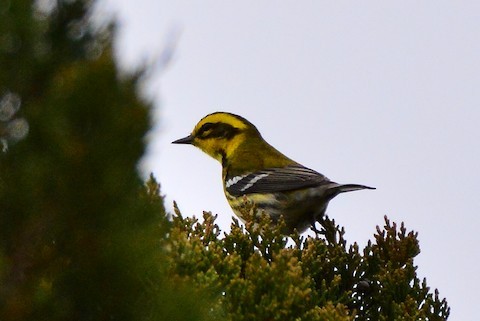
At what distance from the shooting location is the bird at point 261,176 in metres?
6.91

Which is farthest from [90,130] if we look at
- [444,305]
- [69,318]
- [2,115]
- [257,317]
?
[444,305]

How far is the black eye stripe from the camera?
840cm

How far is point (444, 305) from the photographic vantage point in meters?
4.18

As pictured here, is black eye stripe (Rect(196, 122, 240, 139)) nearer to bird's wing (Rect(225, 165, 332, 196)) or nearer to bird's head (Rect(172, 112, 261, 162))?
bird's head (Rect(172, 112, 261, 162))

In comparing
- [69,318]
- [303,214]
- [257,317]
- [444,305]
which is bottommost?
[69,318]

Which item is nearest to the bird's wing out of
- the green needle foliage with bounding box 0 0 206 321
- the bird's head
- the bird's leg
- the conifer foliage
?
the bird's head

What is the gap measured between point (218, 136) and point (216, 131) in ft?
0.17

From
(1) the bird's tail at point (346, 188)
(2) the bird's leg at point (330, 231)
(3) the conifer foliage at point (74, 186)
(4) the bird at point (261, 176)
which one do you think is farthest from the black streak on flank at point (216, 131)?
(3) the conifer foliage at point (74, 186)

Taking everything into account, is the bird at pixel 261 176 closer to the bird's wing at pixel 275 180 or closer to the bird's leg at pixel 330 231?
the bird's wing at pixel 275 180

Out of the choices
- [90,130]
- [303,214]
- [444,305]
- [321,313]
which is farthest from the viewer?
[303,214]

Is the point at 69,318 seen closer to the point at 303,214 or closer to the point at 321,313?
the point at 321,313

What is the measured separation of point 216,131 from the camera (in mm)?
8453

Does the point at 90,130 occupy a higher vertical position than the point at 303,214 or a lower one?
lower

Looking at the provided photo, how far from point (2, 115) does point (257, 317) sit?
151 centimetres
